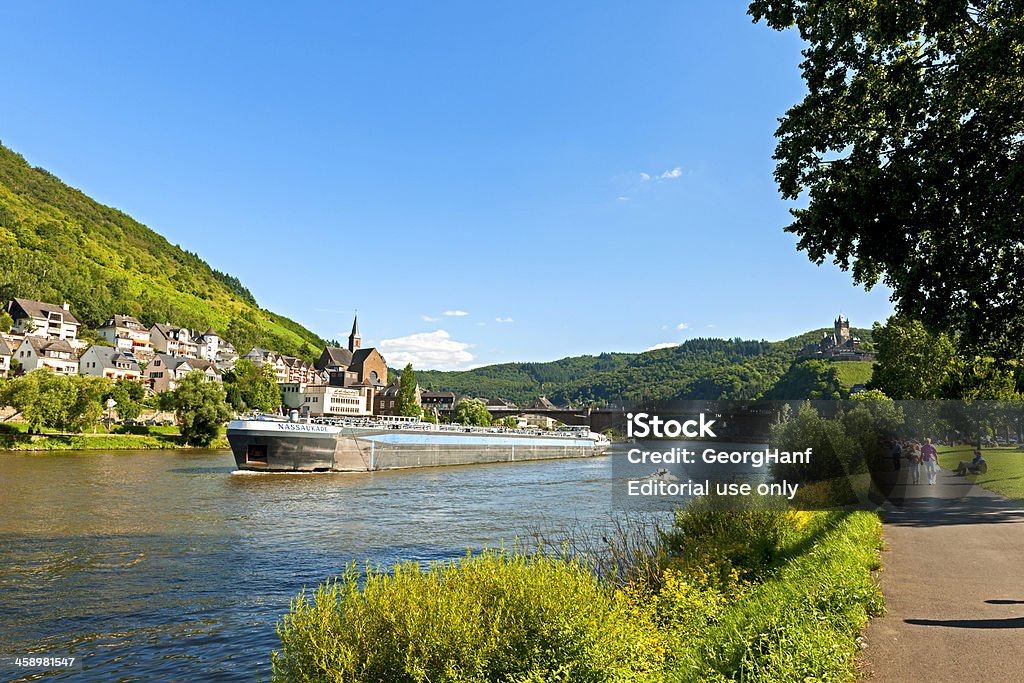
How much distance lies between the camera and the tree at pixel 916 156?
1330 cm

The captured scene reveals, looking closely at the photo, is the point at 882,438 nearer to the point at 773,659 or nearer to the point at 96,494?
the point at 773,659

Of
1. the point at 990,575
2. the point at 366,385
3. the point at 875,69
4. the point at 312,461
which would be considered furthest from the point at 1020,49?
the point at 366,385

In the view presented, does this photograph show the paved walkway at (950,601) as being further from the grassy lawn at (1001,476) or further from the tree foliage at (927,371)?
the tree foliage at (927,371)

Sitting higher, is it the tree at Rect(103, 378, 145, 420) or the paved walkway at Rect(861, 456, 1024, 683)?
A: the tree at Rect(103, 378, 145, 420)

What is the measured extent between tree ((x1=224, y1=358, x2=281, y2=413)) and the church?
1162 inches

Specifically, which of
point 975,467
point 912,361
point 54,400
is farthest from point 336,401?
point 975,467

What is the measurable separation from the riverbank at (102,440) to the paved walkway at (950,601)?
221 ft

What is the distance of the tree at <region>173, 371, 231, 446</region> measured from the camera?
74.8 meters

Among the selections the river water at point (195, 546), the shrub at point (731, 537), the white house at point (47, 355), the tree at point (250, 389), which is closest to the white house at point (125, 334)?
the white house at point (47, 355)

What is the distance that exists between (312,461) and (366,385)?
10840 centimetres

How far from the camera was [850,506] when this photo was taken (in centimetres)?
2092

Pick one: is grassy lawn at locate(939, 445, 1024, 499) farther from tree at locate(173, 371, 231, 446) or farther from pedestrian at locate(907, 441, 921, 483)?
tree at locate(173, 371, 231, 446)

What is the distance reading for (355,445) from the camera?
5419 cm

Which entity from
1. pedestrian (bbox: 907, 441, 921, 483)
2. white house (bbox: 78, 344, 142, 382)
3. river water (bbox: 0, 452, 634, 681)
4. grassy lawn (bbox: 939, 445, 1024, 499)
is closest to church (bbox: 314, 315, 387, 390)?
white house (bbox: 78, 344, 142, 382)
